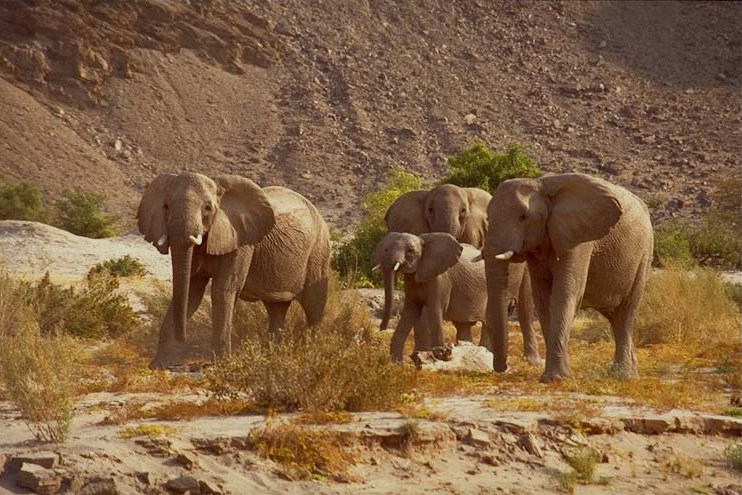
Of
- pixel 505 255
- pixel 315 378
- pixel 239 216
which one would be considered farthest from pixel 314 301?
A: pixel 315 378

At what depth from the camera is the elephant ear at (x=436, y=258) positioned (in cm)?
1738

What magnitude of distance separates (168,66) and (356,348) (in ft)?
194

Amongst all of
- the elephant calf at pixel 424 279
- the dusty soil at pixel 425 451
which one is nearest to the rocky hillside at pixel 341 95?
the elephant calf at pixel 424 279

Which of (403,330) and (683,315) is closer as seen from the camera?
(403,330)

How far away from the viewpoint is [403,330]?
1712 centimetres

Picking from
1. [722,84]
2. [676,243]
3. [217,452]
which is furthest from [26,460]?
[722,84]

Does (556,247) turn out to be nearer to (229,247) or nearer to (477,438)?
(477,438)

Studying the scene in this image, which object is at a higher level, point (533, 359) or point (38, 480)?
point (38, 480)

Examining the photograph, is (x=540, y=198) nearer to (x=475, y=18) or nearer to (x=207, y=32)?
(x=207, y=32)

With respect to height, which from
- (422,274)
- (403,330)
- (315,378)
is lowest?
(403,330)

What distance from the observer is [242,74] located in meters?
72.8

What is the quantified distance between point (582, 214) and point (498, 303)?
1.23 m

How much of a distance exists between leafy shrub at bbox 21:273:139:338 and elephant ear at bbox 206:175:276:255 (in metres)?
3.27

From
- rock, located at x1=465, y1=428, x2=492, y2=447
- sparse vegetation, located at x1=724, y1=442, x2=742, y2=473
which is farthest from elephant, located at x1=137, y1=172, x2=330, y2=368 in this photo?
sparse vegetation, located at x1=724, y1=442, x2=742, y2=473
